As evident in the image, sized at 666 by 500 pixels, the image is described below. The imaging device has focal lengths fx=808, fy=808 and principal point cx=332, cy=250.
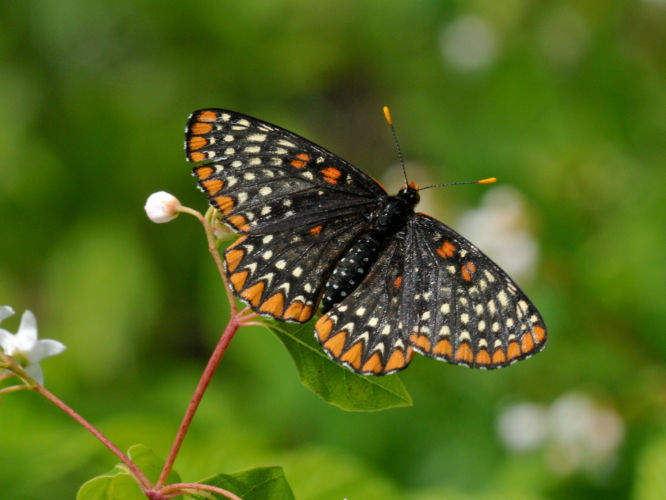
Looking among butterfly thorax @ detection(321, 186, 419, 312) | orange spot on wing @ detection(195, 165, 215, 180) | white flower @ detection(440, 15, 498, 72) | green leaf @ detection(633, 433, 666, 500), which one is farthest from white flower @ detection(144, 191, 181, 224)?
white flower @ detection(440, 15, 498, 72)

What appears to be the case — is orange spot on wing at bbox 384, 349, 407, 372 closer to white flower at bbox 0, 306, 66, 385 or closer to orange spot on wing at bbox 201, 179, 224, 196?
orange spot on wing at bbox 201, 179, 224, 196

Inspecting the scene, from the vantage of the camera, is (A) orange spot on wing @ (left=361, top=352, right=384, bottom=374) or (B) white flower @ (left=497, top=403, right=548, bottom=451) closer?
(A) orange spot on wing @ (left=361, top=352, right=384, bottom=374)

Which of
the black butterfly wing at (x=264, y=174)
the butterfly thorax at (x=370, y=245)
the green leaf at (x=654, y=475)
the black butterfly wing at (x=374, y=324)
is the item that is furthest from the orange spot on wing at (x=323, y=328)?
the green leaf at (x=654, y=475)

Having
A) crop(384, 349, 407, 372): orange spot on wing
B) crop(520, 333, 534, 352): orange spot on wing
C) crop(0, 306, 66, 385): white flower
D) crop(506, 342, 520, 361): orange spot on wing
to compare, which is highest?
crop(520, 333, 534, 352): orange spot on wing

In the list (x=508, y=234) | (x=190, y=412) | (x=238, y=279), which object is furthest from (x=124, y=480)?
(x=508, y=234)

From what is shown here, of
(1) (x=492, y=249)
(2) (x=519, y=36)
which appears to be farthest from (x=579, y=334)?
(2) (x=519, y=36)

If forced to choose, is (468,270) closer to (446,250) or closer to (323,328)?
(446,250)

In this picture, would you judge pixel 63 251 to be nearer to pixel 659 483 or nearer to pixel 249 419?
pixel 249 419
